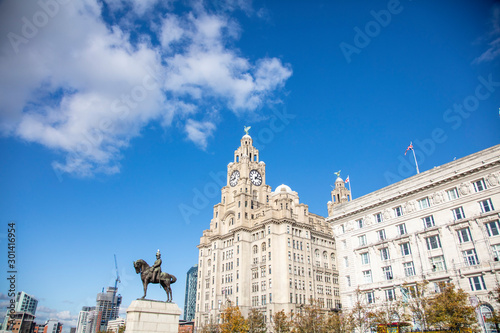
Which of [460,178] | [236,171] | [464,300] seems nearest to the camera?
[464,300]

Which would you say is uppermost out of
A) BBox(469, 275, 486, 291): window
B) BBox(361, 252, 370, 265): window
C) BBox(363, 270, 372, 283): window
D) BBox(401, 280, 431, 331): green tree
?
BBox(361, 252, 370, 265): window

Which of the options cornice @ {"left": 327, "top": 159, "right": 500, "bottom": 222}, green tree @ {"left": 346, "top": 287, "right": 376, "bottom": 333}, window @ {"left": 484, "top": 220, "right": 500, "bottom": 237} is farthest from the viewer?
green tree @ {"left": 346, "top": 287, "right": 376, "bottom": 333}

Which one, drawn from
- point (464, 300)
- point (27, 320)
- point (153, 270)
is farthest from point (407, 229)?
point (27, 320)

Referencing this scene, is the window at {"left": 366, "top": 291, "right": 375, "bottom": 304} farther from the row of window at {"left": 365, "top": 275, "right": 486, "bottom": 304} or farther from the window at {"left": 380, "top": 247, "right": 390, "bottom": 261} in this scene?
the window at {"left": 380, "top": 247, "right": 390, "bottom": 261}

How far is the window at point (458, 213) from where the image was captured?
48.4 metres

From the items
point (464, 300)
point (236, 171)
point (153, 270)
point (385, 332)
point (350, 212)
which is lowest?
point (385, 332)

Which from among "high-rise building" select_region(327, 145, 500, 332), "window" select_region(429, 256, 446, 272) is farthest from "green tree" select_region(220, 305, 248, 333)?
"window" select_region(429, 256, 446, 272)

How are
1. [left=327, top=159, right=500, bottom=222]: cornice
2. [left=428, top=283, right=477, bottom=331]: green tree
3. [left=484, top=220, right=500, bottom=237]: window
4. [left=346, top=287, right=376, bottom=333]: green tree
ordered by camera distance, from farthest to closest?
[left=346, top=287, right=376, bottom=333]: green tree < [left=327, top=159, right=500, bottom=222]: cornice < [left=484, top=220, right=500, bottom=237]: window < [left=428, top=283, right=477, bottom=331]: green tree

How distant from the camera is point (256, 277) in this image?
3839 inches

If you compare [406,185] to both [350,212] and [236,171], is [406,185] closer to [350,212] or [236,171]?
[350,212]

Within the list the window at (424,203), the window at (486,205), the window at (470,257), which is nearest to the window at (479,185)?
the window at (486,205)

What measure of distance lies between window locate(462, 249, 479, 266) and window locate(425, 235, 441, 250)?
3566mm

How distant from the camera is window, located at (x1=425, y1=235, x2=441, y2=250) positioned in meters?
49.6

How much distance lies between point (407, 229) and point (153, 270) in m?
39.7
